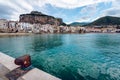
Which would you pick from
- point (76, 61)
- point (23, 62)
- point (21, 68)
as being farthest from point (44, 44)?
point (23, 62)

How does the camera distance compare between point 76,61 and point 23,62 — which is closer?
point 23,62

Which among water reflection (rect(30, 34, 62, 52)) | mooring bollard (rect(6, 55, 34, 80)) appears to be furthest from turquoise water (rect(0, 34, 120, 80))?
mooring bollard (rect(6, 55, 34, 80))

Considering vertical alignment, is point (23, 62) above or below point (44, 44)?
above

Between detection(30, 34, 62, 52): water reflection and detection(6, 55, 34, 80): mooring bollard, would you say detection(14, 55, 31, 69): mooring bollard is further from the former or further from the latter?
detection(30, 34, 62, 52): water reflection

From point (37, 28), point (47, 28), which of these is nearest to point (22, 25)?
point (37, 28)

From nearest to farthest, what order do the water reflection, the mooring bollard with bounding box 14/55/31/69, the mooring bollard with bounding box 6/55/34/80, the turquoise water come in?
the mooring bollard with bounding box 6/55/34/80 → the mooring bollard with bounding box 14/55/31/69 → the turquoise water → the water reflection

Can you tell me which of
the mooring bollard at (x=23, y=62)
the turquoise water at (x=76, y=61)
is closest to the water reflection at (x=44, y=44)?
the turquoise water at (x=76, y=61)

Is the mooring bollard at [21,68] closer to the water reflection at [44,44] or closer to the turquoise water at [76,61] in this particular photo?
the turquoise water at [76,61]

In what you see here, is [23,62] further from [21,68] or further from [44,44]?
[44,44]

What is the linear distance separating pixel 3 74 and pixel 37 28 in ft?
547

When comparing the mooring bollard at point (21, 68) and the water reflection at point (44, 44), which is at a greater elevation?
the mooring bollard at point (21, 68)

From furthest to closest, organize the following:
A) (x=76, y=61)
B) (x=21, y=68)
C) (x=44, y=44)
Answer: (x=44, y=44) → (x=76, y=61) → (x=21, y=68)

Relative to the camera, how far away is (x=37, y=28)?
564 feet

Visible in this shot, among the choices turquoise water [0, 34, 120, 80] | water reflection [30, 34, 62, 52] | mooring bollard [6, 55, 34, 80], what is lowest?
water reflection [30, 34, 62, 52]
